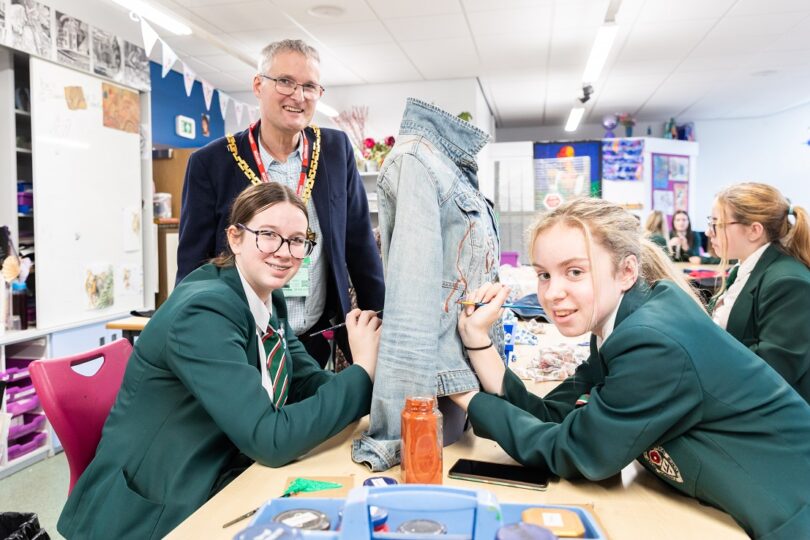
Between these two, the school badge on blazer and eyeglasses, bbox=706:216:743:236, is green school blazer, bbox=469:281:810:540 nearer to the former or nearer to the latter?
the school badge on blazer

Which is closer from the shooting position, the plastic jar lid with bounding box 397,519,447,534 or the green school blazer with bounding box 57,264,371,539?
the plastic jar lid with bounding box 397,519,447,534

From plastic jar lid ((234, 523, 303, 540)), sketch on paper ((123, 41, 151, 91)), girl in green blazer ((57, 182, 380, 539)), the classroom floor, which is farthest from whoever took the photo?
sketch on paper ((123, 41, 151, 91))

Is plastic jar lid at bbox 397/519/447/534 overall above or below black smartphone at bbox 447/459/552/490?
above

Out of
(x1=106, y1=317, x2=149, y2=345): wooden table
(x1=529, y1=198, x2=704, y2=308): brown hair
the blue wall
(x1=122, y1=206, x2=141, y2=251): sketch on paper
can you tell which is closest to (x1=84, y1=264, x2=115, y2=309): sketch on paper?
(x1=122, y1=206, x2=141, y2=251): sketch on paper

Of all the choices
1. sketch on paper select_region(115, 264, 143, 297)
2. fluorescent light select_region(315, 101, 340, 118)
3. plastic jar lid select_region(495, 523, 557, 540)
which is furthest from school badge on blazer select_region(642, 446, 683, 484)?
fluorescent light select_region(315, 101, 340, 118)

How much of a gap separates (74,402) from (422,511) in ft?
4.05

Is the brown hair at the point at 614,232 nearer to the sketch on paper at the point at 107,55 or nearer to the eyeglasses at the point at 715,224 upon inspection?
the eyeglasses at the point at 715,224

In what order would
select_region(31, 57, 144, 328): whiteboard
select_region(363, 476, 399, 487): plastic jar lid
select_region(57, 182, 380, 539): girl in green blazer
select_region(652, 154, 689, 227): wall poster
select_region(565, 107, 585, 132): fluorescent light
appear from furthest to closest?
1. select_region(652, 154, 689, 227): wall poster
2. select_region(565, 107, 585, 132): fluorescent light
3. select_region(31, 57, 144, 328): whiteboard
4. select_region(57, 182, 380, 539): girl in green blazer
5. select_region(363, 476, 399, 487): plastic jar lid

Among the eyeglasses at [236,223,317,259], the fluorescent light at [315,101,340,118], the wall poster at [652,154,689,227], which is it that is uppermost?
the fluorescent light at [315,101,340,118]

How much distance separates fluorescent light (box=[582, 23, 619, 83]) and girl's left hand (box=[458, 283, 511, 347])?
392cm

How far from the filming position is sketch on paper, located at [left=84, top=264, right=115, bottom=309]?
411 centimetres

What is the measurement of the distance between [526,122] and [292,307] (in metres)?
9.35

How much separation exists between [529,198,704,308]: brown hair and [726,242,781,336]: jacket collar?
1423mm

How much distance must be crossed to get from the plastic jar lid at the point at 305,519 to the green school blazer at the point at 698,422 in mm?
506
